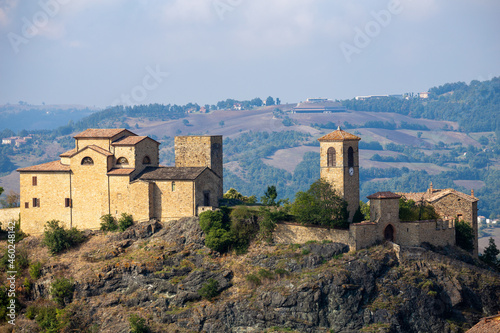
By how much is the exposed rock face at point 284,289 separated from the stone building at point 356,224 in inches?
42.0

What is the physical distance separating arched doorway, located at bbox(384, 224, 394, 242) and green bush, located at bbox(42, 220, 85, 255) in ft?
88.8

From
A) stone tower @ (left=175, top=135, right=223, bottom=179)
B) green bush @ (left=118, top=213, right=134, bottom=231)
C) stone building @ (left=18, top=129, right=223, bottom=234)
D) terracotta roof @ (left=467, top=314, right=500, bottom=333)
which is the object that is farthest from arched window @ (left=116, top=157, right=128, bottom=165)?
terracotta roof @ (left=467, top=314, right=500, bottom=333)

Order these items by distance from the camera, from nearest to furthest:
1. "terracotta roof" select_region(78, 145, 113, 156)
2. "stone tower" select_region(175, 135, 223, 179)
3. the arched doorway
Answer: the arched doorway < "terracotta roof" select_region(78, 145, 113, 156) < "stone tower" select_region(175, 135, 223, 179)

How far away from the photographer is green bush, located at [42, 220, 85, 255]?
6475 centimetres

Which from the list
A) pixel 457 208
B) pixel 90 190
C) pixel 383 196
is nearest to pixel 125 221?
pixel 90 190

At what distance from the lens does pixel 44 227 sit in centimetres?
6769

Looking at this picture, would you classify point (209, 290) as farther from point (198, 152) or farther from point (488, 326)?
point (488, 326)

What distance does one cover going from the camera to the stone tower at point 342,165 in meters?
62.3

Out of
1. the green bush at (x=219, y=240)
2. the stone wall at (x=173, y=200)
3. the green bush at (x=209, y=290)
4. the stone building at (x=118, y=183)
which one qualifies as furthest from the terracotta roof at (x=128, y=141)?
the green bush at (x=209, y=290)

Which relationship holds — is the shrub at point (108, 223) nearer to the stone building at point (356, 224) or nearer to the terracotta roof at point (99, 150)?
the terracotta roof at point (99, 150)

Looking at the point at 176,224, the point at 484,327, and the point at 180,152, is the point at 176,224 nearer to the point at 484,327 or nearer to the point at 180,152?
the point at 180,152

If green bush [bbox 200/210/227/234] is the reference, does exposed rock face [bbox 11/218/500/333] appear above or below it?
below

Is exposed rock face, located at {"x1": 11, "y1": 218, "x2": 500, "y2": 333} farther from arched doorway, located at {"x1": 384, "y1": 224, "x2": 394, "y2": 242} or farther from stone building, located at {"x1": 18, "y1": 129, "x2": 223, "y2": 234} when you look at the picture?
stone building, located at {"x1": 18, "y1": 129, "x2": 223, "y2": 234}

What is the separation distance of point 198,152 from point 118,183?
839 centimetres
